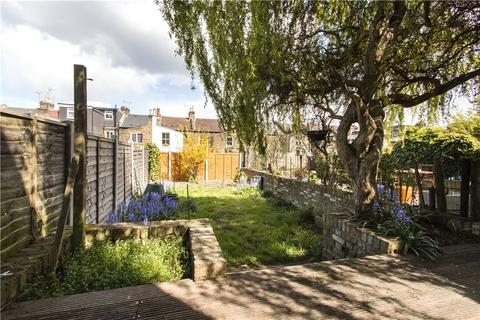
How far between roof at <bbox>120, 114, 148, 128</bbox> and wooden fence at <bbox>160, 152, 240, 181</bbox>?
28.8 ft

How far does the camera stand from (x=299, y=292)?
8.71 ft

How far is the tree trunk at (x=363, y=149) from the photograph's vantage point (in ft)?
14.1

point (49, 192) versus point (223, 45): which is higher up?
point (223, 45)

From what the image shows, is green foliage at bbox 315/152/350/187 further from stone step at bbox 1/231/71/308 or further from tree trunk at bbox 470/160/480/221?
stone step at bbox 1/231/71/308

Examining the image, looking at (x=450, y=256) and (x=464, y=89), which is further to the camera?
(x=464, y=89)

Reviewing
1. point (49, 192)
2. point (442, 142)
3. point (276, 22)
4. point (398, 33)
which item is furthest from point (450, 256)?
point (49, 192)

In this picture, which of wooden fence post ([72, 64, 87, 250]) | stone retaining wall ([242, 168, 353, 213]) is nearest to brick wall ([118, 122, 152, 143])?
stone retaining wall ([242, 168, 353, 213])

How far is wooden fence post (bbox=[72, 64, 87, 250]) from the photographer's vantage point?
10.6 ft

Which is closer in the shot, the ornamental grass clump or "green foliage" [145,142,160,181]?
the ornamental grass clump

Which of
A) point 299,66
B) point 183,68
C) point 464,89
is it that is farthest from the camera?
point 464,89

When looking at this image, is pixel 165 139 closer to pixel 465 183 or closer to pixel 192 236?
pixel 192 236

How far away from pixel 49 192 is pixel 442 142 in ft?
19.9

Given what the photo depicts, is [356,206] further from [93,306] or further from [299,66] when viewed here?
[93,306]

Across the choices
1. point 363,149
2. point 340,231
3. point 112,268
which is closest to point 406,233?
point 340,231
